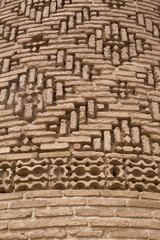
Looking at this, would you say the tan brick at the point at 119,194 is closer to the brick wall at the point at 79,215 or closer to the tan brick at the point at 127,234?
the brick wall at the point at 79,215

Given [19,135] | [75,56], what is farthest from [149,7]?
[19,135]

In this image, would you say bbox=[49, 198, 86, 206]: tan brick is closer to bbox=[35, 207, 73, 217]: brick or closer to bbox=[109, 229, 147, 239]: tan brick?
bbox=[35, 207, 73, 217]: brick

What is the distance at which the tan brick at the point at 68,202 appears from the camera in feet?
6.77

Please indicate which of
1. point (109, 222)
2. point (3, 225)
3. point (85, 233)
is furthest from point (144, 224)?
point (3, 225)

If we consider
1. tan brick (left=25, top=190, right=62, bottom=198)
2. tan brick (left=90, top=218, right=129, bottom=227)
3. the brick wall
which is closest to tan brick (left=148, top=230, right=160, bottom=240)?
the brick wall

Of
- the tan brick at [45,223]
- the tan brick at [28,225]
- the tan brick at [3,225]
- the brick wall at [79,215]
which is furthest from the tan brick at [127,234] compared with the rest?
the tan brick at [3,225]

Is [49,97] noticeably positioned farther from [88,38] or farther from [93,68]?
[88,38]

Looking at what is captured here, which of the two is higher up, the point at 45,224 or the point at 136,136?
the point at 136,136

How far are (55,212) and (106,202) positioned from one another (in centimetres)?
26

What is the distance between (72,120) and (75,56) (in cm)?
60

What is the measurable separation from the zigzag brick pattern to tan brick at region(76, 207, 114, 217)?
5 cm

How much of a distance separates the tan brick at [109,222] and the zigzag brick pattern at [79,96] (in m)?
0.01

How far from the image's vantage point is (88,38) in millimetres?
3023

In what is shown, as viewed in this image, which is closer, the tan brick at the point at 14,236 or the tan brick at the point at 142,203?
the tan brick at the point at 14,236
